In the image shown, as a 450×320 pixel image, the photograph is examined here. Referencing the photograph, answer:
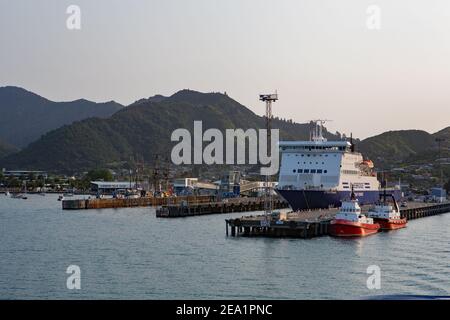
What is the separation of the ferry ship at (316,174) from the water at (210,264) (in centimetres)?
994

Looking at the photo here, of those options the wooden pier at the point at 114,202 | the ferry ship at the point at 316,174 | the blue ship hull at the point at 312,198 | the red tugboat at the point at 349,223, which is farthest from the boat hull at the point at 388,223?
the wooden pier at the point at 114,202

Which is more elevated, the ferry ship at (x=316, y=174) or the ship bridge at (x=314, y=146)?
the ship bridge at (x=314, y=146)

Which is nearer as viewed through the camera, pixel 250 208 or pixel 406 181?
pixel 250 208

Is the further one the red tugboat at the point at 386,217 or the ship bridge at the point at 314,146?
the ship bridge at the point at 314,146

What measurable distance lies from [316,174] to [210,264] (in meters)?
29.3

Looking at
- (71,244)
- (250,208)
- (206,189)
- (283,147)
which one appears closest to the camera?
(71,244)

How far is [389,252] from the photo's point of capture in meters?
34.2

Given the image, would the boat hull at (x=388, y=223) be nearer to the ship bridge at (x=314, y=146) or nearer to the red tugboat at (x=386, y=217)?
the red tugboat at (x=386, y=217)

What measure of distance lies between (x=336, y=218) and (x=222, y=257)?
41.7 ft

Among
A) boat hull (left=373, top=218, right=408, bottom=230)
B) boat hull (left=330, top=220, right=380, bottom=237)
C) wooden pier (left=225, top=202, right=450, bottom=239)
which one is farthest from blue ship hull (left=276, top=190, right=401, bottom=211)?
boat hull (left=330, top=220, right=380, bottom=237)

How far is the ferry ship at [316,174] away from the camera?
55.3 metres

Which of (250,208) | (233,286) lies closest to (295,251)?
(233,286)

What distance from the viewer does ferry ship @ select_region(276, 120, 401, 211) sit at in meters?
55.3

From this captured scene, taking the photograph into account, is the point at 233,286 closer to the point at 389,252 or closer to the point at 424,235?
the point at 389,252
